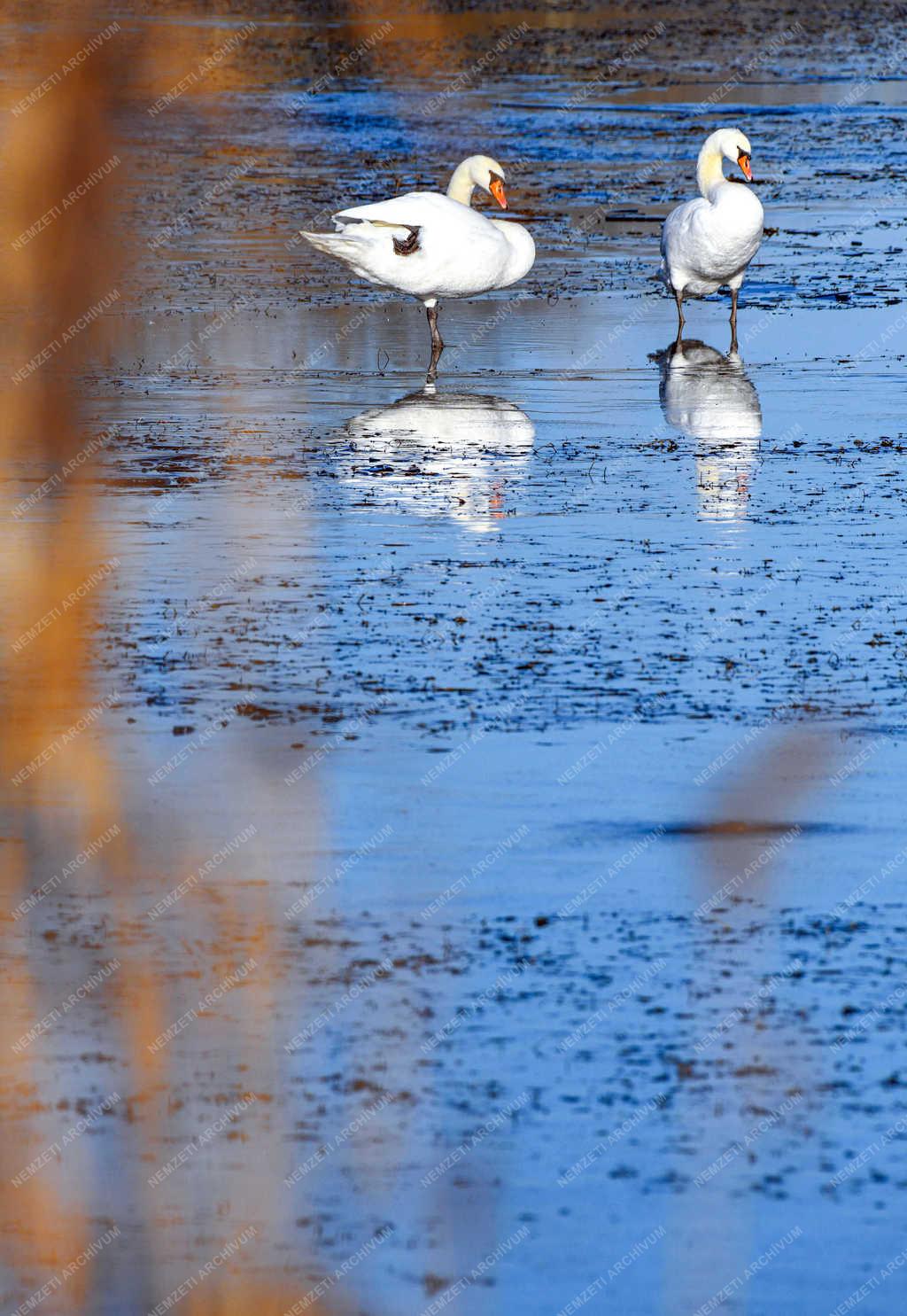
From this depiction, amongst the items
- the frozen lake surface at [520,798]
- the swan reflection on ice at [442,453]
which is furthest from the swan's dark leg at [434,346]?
the swan reflection on ice at [442,453]

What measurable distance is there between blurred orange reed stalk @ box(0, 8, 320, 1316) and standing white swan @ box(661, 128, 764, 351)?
4288 millimetres

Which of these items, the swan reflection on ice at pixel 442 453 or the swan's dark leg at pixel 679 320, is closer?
the swan reflection on ice at pixel 442 453

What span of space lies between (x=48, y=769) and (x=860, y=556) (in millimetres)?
4602

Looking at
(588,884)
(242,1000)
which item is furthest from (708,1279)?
(588,884)

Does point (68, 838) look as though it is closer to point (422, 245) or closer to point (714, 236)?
point (422, 245)

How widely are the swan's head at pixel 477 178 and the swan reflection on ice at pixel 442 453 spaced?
Answer: 10.2 feet

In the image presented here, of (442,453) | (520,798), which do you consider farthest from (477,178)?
(520,798)

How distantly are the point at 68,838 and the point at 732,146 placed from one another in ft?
43.1

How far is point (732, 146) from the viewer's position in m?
19.4

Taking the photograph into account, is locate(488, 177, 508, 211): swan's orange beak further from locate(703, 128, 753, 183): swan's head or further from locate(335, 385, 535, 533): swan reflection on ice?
→ locate(335, 385, 535, 533): swan reflection on ice

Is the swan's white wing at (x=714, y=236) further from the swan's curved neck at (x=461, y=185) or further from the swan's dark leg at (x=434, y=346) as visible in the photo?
the swan's dark leg at (x=434, y=346)

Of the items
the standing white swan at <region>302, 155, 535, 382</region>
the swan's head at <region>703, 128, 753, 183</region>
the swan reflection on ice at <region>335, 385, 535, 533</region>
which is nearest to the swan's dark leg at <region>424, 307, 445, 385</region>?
the standing white swan at <region>302, 155, 535, 382</region>

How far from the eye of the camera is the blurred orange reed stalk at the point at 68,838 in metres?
5.27

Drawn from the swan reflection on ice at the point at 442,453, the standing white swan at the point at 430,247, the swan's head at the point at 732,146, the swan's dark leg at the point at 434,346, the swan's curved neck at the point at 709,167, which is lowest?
the swan reflection on ice at the point at 442,453
